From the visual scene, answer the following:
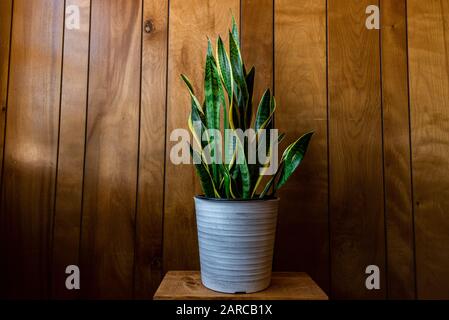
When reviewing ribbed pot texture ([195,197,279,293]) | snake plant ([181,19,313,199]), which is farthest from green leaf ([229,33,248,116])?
ribbed pot texture ([195,197,279,293])

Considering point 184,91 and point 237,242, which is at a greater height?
point 184,91

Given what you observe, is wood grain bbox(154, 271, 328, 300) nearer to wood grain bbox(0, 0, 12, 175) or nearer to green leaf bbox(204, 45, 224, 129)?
green leaf bbox(204, 45, 224, 129)

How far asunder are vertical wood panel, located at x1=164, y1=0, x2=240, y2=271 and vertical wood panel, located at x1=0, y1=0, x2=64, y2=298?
1.22ft

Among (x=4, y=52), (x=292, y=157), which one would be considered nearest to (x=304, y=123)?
(x=292, y=157)

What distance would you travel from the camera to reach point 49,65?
111 centimetres

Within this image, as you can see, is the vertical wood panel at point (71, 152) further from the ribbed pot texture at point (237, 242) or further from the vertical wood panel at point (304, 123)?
the vertical wood panel at point (304, 123)

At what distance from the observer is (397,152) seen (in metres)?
1.09

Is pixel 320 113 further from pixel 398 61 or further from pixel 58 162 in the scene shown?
pixel 58 162

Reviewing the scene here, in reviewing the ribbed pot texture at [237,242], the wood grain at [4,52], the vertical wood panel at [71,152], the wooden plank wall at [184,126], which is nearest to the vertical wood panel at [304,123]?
the wooden plank wall at [184,126]

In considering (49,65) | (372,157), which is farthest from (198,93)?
(372,157)

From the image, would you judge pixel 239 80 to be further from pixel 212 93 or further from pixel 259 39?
pixel 259 39

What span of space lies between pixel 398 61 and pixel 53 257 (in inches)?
50.2

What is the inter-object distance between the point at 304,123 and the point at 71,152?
0.76m

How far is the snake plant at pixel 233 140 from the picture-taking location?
0.82 metres
